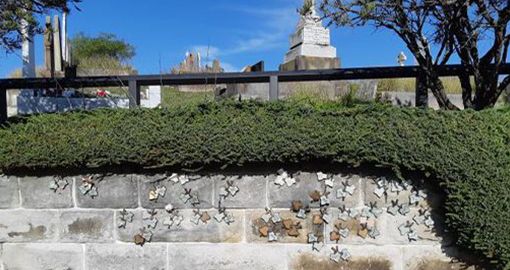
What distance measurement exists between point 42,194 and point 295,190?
1.59 m

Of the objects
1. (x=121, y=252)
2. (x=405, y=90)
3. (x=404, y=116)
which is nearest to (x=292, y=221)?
(x=404, y=116)

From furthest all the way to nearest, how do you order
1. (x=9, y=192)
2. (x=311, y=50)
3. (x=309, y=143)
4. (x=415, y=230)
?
(x=311, y=50) < (x=9, y=192) < (x=415, y=230) < (x=309, y=143)

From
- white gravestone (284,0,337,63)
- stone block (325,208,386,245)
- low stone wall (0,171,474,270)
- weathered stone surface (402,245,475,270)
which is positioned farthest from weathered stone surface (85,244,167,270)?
white gravestone (284,0,337,63)

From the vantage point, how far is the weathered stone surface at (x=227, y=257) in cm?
244

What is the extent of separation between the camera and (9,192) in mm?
2572

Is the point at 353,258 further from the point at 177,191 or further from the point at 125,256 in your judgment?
the point at 125,256

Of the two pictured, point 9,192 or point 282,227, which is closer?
point 282,227

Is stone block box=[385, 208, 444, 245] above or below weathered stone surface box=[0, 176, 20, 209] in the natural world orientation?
below

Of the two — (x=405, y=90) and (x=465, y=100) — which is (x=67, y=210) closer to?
(x=465, y=100)

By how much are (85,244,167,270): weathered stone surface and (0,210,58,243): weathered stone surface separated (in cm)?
28

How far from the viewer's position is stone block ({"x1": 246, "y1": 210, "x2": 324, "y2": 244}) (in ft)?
7.91

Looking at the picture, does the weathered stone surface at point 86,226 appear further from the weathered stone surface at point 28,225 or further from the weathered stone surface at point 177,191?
the weathered stone surface at point 177,191

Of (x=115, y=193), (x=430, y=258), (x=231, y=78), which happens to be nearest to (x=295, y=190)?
(x=430, y=258)

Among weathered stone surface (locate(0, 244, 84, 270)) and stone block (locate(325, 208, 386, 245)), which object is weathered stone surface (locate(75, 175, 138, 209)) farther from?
stone block (locate(325, 208, 386, 245))
